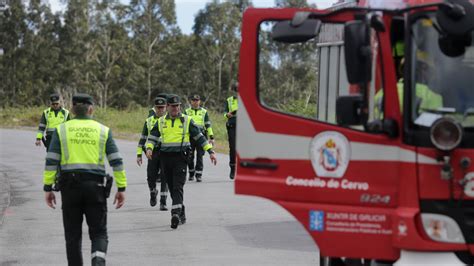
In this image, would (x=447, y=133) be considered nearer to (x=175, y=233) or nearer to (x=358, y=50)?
(x=358, y=50)

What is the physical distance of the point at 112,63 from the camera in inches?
3108

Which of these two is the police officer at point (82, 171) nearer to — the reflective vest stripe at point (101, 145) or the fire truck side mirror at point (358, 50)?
the reflective vest stripe at point (101, 145)

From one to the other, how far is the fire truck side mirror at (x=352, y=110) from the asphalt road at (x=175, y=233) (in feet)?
13.2

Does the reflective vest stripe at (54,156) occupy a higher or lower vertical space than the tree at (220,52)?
lower

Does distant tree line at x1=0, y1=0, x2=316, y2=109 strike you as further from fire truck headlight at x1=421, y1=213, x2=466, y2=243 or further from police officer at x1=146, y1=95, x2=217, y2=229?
fire truck headlight at x1=421, y1=213, x2=466, y2=243

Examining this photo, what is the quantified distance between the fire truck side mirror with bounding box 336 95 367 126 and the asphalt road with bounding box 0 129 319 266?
402 centimetres

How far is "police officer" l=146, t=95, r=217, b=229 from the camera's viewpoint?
13133mm

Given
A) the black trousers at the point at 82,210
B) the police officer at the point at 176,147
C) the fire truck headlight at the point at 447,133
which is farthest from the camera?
the police officer at the point at 176,147

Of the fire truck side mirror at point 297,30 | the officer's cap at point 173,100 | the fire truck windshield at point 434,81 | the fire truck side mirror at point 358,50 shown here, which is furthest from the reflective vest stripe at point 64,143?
the officer's cap at point 173,100

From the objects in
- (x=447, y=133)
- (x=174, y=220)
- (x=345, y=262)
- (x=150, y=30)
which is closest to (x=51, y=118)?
(x=174, y=220)

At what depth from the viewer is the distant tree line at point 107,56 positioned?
255 feet

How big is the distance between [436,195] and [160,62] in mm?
76641

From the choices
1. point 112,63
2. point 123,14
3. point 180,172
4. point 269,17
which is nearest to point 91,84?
point 112,63

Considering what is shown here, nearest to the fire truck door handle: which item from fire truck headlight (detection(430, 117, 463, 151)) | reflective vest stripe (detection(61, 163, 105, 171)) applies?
fire truck headlight (detection(430, 117, 463, 151))
